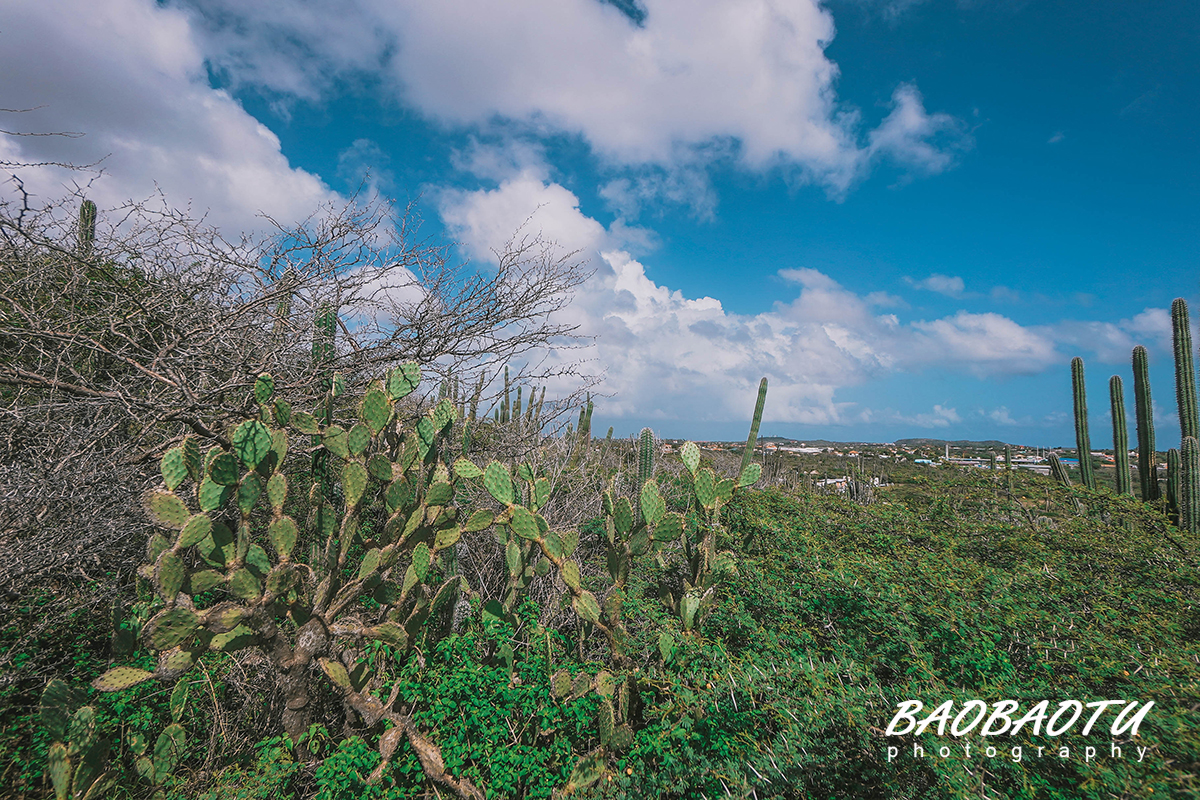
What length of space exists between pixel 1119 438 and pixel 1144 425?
2.60ft

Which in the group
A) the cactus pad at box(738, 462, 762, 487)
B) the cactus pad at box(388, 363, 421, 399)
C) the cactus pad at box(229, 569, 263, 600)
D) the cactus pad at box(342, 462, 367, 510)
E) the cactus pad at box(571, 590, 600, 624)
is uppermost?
the cactus pad at box(388, 363, 421, 399)

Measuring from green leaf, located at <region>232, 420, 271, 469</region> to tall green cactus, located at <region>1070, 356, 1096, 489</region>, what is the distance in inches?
475

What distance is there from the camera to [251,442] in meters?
2.47

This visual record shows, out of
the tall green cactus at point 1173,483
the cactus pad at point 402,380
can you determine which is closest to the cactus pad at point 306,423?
the cactus pad at point 402,380

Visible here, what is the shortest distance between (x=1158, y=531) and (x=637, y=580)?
5687mm

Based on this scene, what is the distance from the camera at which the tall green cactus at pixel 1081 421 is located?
30.9 feet

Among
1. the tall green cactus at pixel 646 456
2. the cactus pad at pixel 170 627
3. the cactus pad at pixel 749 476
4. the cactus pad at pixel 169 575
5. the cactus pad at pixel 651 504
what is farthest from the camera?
the tall green cactus at pixel 646 456

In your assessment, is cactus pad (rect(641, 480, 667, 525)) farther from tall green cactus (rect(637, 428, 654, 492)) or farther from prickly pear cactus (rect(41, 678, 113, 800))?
tall green cactus (rect(637, 428, 654, 492))

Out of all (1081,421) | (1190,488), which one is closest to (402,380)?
(1190,488)

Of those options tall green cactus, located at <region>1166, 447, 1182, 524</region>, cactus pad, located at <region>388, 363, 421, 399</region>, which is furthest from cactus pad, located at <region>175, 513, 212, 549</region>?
tall green cactus, located at <region>1166, 447, 1182, 524</region>

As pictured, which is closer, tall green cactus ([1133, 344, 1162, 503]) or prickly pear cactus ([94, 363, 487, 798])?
prickly pear cactus ([94, 363, 487, 798])

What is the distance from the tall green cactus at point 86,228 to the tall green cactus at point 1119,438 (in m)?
13.5

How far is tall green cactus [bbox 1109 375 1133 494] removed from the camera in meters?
8.95

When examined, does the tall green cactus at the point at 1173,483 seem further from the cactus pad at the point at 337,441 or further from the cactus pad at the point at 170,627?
the cactus pad at the point at 170,627
